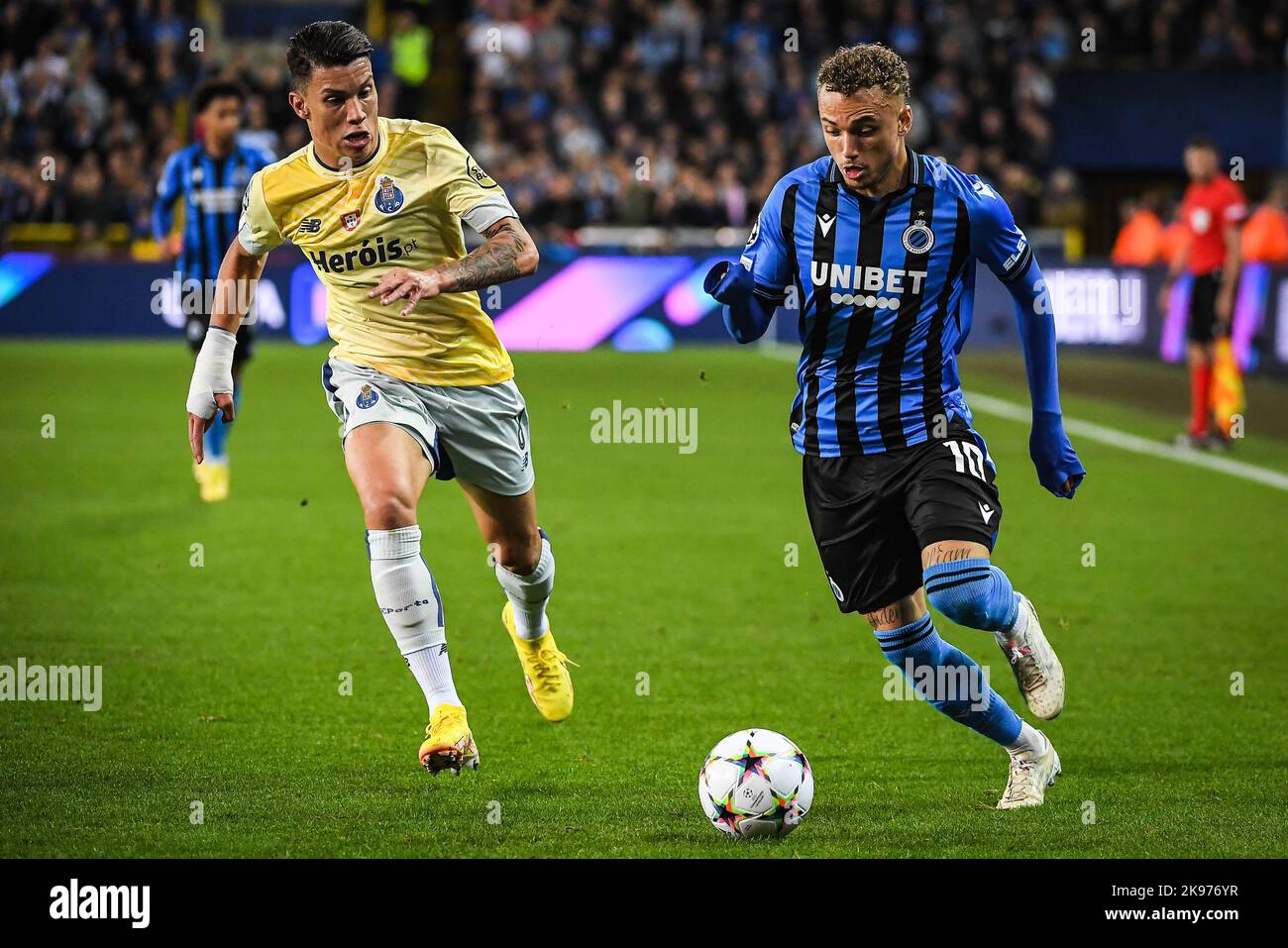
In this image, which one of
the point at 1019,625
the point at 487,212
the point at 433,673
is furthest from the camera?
the point at 487,212

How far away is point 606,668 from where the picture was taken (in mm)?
7047

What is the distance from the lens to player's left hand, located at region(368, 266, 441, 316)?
194 inches

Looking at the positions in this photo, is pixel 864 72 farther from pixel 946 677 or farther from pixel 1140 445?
pixel 1140 445

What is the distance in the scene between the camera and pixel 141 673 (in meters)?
6.82

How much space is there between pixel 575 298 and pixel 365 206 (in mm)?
15732

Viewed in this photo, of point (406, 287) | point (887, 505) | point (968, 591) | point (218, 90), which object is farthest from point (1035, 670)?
point (218, 90)

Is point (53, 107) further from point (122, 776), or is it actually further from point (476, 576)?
point (122, 776)

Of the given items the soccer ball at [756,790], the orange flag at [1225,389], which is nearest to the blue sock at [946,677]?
the soccer ball at [756,790]

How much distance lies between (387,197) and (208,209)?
6.00m

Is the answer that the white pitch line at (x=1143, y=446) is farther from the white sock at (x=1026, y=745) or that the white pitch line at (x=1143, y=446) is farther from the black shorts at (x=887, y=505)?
the black shorts at (x=887, y=505)

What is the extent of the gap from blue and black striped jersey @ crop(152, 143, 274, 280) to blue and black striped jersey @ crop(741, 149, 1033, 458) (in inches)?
265

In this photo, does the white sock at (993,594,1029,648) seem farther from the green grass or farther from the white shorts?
the white shorts

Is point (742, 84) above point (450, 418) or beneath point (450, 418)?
beneath
